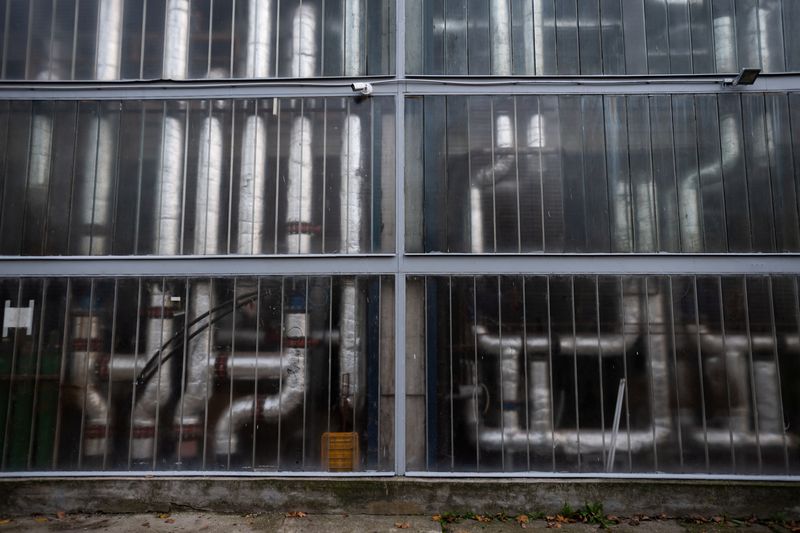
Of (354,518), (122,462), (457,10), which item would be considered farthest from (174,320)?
(457,10)

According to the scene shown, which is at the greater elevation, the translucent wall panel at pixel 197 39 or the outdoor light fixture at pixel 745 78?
the translucent wall panel at pixel 197 39

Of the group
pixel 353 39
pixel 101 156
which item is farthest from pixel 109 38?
pixel 353 39

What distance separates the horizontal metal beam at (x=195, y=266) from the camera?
6355 mm

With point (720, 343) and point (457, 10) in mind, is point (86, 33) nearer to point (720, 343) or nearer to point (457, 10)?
point (457, 10)

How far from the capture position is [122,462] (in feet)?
20.2

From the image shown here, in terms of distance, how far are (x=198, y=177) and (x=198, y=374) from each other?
2.49 metres

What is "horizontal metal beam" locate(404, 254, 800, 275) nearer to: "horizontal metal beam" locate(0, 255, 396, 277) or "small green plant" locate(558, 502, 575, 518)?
"horizontal metal beam" locate(0, 255, 396, 277)

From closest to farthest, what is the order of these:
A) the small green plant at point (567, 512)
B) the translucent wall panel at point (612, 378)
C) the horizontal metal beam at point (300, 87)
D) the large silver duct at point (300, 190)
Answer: the small green plant at point (567, 512) < the translucent wall panel at point (612, 378) < the large silver duct at point (300, 190) < the horizontal metal beam at point (300, 87)

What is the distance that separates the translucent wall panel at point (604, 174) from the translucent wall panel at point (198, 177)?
2.40 ft

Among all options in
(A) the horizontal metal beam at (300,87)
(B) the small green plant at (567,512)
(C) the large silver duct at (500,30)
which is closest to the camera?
(B) the small green plant at (567,512)

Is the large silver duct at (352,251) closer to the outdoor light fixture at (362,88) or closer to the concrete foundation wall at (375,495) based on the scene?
the outdoor light fixture at (362,88)

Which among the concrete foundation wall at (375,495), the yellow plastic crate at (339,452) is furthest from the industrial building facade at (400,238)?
the concrete foundation wall at (375,495)

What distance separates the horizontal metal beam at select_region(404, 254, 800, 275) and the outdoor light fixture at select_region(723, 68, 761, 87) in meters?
2.19

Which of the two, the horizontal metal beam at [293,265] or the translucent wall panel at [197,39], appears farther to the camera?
the translucent wall panel at [197,39]
